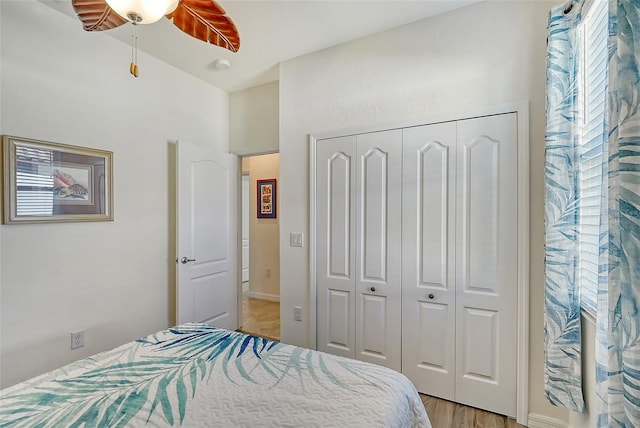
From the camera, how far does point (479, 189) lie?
1.94m

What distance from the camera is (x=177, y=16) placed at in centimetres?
140

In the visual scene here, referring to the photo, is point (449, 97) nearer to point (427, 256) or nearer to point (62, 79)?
point (427, 256)

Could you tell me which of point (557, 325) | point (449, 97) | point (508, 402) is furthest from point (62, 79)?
point (508, 402)

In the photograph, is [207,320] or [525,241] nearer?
[525,241]

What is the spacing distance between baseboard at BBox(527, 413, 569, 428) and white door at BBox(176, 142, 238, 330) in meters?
2.72

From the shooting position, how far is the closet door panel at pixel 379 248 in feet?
7.27

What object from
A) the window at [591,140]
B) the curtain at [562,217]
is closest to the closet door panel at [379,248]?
the curtain at [562,217]

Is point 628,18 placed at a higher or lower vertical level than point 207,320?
higher

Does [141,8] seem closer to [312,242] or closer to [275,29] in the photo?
[275,29]

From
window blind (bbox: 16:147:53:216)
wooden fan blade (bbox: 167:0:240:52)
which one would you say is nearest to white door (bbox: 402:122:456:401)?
wooden fan blade (bbox: 167:0:240:52)

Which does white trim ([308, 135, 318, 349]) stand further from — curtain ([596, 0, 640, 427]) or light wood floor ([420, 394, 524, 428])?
curtain ([596, 0, 640, 427])

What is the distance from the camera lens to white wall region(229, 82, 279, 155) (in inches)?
124

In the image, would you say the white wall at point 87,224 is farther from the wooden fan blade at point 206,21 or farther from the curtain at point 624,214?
the curtain at point 624,214

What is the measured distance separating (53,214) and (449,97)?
2860 millimetres
